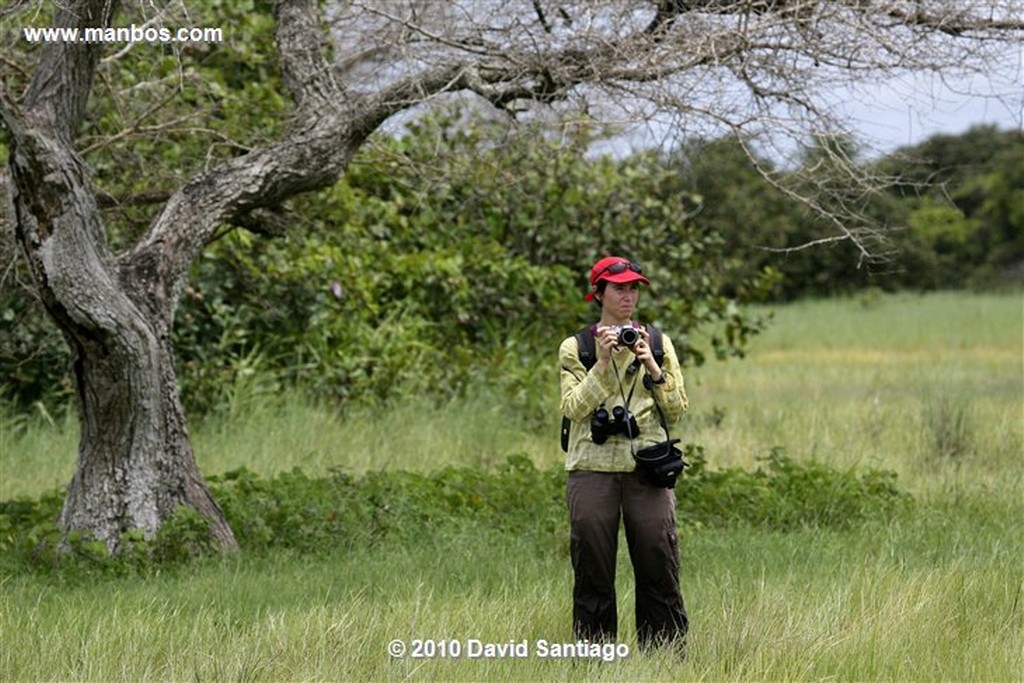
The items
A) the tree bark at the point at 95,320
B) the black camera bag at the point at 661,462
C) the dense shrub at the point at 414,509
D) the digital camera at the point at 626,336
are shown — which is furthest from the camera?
the dense shrub at the point at 414,509

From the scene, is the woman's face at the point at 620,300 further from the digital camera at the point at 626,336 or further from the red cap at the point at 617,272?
the digital camera at the point at 626,336

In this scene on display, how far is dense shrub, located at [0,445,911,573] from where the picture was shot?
27.7ft

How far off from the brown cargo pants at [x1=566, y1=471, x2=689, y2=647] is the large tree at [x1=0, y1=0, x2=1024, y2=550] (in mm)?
2752

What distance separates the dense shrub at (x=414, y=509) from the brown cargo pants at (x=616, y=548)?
274 centimetres

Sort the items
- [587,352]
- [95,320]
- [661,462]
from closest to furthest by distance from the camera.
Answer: [661,462] → [587,352] → [95,320]

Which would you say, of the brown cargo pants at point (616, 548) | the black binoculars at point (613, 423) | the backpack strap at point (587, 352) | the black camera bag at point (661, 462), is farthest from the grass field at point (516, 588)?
the backpack strap at point (587, 352)

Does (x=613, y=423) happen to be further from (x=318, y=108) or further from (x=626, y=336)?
(x=318, y=108)

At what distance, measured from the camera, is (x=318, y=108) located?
9000 mm

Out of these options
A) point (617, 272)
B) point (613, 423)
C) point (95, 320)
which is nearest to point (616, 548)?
point (613, 423)

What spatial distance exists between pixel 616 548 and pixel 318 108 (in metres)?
4.09

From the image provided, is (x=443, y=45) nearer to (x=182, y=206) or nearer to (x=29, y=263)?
(x=182, y=206)

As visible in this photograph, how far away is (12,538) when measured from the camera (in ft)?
28.9

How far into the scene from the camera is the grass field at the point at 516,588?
19.2 ft

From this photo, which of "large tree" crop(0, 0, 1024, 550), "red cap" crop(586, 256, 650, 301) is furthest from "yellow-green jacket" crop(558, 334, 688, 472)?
"large tree" crop(0, 0, 1024, 550)
